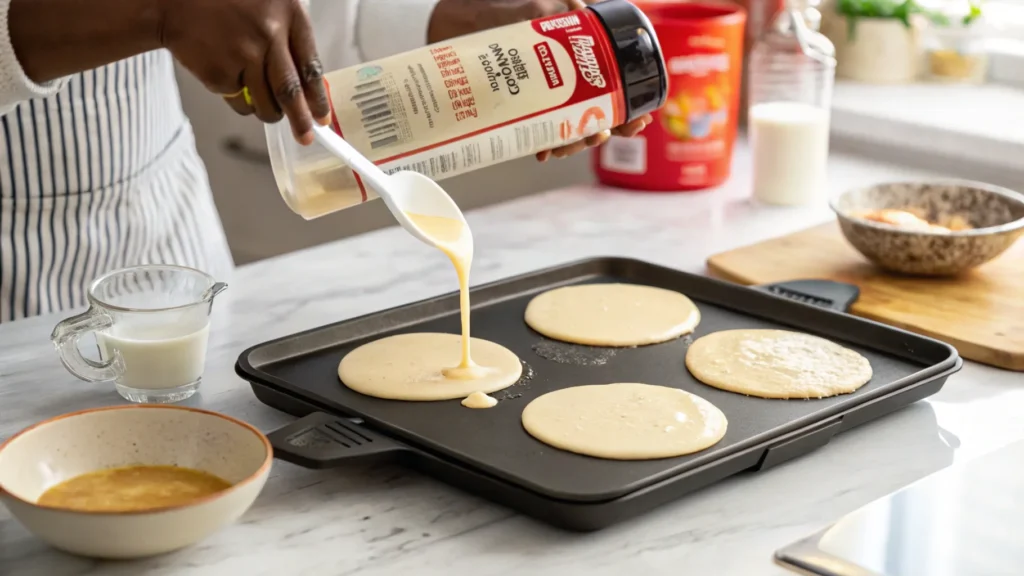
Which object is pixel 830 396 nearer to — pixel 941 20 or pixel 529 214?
pixel 529 214

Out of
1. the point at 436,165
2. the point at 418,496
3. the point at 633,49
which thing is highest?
the point at 633,49

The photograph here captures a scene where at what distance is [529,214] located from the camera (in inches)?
69.4

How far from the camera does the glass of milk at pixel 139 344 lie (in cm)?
107

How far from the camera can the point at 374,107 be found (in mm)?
1112

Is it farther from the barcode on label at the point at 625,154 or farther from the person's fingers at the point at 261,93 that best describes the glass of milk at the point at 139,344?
the barcode on label at the point at 625,154

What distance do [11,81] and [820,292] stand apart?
2.84 feet

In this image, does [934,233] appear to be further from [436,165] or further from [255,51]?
[255,51]

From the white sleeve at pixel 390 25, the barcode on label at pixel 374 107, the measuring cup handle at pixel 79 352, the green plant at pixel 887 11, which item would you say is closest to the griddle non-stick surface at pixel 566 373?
the measuring cup handle at pixel 79 352

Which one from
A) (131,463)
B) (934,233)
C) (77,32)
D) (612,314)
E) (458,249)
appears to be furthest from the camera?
(934,233)

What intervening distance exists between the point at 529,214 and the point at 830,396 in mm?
770

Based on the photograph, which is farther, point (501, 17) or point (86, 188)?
point (86, 188)

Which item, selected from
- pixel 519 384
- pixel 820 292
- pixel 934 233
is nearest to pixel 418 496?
pixel 519 384

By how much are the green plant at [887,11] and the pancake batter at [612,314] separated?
1.10 m

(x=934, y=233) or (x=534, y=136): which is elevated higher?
(x=534, y=136)
